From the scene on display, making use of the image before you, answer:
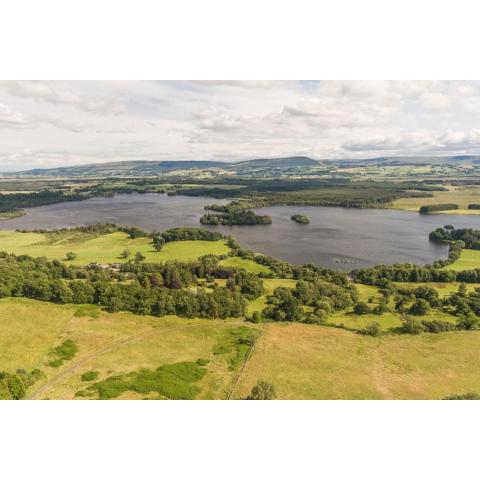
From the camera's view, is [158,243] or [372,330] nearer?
[372,330]

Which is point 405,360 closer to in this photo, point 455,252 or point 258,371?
point 258,371

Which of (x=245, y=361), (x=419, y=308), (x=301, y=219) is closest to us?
(x=245, y=361)

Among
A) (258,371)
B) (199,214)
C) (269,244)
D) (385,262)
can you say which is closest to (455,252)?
(385,262)

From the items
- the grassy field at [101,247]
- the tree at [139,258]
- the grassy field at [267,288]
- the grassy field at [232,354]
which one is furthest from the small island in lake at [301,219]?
the grassy field at [232,354]

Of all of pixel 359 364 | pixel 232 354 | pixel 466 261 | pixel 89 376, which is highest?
pixel 466 261

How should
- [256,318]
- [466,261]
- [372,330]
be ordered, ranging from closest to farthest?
1. [372,330]
2. [256,318]
3. [466,261]

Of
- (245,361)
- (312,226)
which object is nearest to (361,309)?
(245,361)

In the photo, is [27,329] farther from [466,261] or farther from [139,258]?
[466,261]

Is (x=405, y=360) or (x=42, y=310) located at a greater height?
(x=42, y=310)
